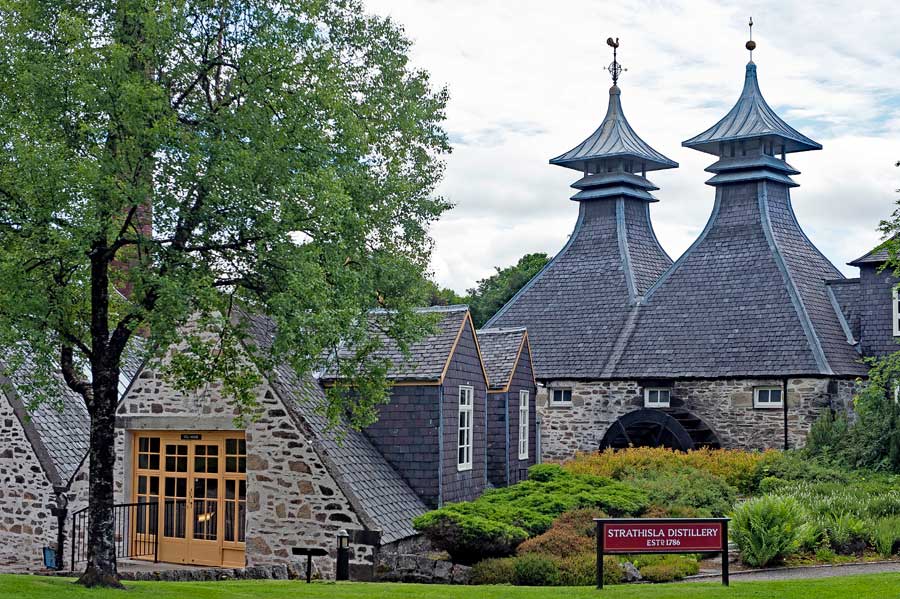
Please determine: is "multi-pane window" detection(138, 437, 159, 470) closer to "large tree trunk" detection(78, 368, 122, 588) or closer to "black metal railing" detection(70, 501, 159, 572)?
"black metal railing" detection(70, 501, 159, 572)

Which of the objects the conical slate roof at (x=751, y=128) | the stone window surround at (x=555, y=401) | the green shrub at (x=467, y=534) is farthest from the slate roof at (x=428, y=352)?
the conical slate roof at (x=751, y=128)

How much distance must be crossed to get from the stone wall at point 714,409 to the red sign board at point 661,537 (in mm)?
15984

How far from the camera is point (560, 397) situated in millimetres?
33594

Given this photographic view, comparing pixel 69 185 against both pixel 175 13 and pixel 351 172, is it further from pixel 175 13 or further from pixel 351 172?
pixel 351 172

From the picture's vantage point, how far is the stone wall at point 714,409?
29.7 m

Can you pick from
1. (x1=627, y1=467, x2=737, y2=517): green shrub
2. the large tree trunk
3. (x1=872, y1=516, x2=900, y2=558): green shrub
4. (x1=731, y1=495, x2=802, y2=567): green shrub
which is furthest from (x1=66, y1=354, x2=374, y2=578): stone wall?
(x1=872, y1=516, x2=900, y2=558): green shrub

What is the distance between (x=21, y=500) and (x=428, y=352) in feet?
26.0

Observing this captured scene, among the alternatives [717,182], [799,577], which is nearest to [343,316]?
[799,577]

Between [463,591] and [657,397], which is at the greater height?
[657,397]

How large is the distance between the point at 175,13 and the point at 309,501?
778 cm

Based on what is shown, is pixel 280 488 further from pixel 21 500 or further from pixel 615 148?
pixel 615 148

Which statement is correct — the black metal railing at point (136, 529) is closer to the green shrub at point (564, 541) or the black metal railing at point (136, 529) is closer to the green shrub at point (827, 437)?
the green shrub at point (564, 541)

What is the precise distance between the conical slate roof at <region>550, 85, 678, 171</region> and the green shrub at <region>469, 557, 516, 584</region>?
23485mm

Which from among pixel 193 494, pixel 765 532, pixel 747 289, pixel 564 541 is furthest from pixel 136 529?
pixel 747 289
